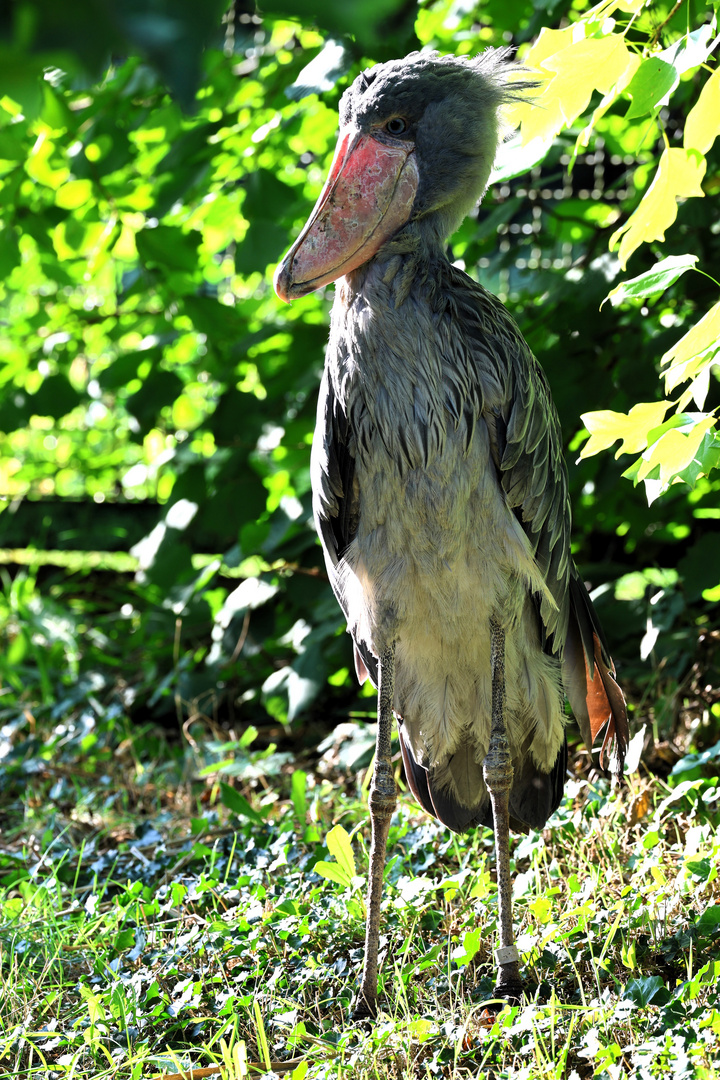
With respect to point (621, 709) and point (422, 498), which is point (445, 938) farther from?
point (422, 498)

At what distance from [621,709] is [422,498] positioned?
758 millimetres

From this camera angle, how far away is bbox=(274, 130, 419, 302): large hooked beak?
5.77 feet

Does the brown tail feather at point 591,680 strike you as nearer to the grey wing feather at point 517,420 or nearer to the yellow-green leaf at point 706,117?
the grey wing feather at point 517,420

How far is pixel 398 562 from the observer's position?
6.03 feet

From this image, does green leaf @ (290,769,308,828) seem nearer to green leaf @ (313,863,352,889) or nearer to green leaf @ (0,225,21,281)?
green leaf @ (313,863,352,889)

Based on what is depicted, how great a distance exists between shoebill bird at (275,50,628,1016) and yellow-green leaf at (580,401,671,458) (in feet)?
1.02

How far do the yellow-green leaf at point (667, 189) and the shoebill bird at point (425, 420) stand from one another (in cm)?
42

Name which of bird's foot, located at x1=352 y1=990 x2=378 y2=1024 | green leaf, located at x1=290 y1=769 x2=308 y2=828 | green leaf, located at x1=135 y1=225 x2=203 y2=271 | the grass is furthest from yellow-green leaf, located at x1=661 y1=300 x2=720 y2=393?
green leaf, located at x1=135 y1=225 x2=203 y2=271

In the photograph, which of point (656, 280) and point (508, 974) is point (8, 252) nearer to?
point (656, 280)

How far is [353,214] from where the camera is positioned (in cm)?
177

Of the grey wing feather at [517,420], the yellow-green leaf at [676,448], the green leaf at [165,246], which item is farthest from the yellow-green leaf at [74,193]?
the yellow-green leaf at [676,448]

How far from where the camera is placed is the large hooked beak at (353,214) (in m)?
1.76

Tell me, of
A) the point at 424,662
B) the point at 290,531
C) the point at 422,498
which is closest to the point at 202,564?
the point at 290,531

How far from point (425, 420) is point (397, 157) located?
20.4 inches
